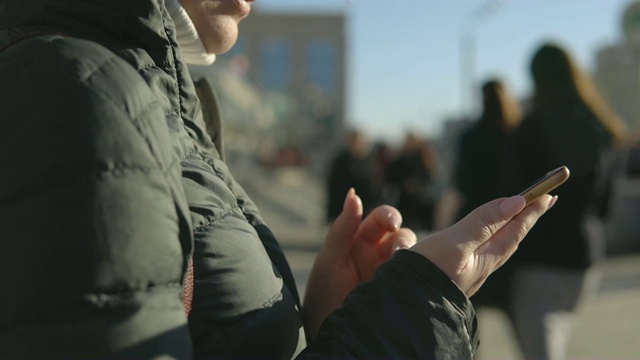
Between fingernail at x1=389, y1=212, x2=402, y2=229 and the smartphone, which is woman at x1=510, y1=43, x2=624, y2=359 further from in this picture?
the smartphone

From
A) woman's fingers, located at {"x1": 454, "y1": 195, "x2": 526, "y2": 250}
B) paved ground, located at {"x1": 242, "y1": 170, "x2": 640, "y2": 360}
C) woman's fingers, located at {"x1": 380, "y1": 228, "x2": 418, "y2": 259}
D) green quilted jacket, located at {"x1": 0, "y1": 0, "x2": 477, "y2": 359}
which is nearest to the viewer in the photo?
green quilted jacket, located at {"x1": 0, "y1": 0, "x2": 477, "y2": 359}

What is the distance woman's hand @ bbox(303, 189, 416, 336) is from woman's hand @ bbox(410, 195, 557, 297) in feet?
1.31

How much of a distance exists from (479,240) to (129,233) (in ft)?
1.78

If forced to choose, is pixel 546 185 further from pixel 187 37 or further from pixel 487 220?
Answer: pixel 187 37

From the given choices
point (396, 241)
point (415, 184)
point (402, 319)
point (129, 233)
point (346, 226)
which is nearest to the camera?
point (129, 233)

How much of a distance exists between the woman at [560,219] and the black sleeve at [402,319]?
2.54 meters

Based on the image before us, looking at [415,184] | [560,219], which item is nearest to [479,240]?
[560,219]

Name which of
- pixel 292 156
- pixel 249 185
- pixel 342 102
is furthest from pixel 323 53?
pixel 249 185

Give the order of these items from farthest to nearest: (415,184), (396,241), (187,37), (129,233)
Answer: (415,184) → (396,241) → (187,37) → (129,233)

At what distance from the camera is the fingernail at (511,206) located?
1.31 meters

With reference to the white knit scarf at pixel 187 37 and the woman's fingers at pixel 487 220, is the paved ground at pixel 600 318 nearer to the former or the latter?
the white knit scarf at pixel 187 37

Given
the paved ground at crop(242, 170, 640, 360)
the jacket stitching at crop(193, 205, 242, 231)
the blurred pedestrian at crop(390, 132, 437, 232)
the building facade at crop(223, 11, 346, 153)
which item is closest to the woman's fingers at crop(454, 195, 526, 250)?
the jacket stitching at crop(193, 205, 242, 231)

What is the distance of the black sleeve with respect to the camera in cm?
119

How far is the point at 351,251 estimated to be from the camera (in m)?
1.84
